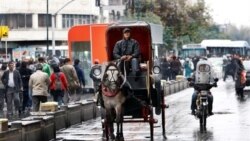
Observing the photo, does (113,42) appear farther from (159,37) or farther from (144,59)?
(159,37)

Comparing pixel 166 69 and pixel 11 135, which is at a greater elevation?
pixel 166 69

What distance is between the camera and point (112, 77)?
1498cm

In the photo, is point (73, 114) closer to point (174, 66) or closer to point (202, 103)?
point (202, 103)

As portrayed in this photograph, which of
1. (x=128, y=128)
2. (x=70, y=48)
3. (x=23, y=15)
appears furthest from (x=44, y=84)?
(x=23, y=15)

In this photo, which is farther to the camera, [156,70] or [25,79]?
[25,79]

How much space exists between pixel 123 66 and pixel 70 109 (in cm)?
544

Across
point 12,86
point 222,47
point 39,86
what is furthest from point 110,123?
point 222,47

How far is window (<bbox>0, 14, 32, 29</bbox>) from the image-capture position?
298 feet

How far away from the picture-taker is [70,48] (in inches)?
1524

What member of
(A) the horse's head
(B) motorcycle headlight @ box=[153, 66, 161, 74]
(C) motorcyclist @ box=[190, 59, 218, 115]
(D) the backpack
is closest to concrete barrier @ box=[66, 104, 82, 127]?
(D) the backpack

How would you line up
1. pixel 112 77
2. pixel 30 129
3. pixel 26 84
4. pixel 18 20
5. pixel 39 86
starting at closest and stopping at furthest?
pixel 112 77 < pixel 30 129 < pixel 39 86 < pixel 26 84 < pixel 18 20

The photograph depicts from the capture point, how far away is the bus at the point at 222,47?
73613 millimetres

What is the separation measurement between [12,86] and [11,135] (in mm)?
10873

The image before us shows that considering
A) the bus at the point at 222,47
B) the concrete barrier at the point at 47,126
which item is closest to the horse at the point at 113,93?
the concrete barrier at the point at 47,126
